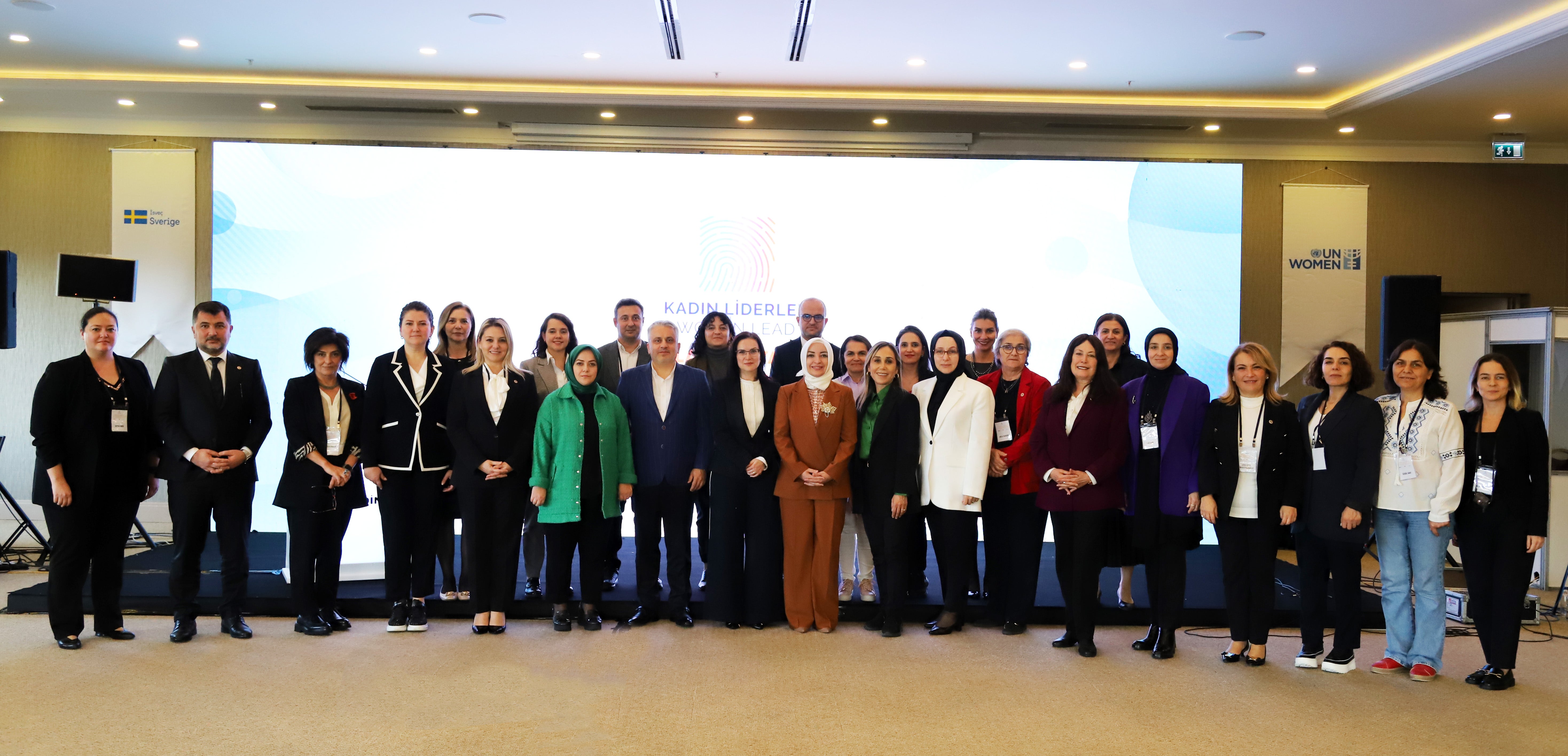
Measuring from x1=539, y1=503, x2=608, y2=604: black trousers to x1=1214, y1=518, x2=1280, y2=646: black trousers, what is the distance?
9.30 ft

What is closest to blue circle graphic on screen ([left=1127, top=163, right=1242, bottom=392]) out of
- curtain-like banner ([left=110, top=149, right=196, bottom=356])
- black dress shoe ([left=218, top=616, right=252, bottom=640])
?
black dress shoe ([left=218, top=616, right=252, bottom=640])

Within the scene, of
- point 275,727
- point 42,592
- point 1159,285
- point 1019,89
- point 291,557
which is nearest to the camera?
point 275,727

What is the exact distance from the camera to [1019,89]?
668cm

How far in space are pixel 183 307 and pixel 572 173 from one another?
10.2 ft

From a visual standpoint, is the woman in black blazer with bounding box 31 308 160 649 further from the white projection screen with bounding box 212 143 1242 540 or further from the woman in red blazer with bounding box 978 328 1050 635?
the woman in red blazer with bounding box 978 328 1050 635

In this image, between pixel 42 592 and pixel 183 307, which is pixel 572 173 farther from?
Result: pixel 42 592

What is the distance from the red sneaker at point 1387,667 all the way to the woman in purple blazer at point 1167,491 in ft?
2.61

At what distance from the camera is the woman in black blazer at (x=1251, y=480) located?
13.1ft

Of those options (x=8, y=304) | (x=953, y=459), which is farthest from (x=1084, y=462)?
(x=8, y=304)

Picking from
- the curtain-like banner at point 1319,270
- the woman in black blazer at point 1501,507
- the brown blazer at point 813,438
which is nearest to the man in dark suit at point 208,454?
the brown blazer at point 813,438

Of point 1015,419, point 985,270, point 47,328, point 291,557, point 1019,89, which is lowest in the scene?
point 291,557

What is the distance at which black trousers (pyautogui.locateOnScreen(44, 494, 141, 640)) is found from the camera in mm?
4184

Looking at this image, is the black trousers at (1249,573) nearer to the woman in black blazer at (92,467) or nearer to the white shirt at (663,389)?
the white shirt at (663,389)

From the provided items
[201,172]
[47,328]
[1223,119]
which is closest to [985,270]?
[1223,119]
